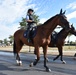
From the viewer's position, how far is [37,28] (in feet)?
32.4

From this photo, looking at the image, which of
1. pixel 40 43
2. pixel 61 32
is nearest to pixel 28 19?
pixel 40 43

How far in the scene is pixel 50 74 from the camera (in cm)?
820

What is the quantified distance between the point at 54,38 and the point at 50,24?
111 inches

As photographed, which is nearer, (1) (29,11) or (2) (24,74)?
(2) (24,74)

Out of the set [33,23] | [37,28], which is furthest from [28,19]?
[37,28]

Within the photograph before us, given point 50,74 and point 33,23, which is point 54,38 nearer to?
point 33,23

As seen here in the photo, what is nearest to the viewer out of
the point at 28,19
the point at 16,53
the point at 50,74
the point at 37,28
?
the point at 50,74

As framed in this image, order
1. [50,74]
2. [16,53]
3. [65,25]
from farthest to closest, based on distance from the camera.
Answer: [16,53] < [65,25] < [50,74]

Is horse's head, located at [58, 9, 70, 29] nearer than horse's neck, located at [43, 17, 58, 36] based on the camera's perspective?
Yes

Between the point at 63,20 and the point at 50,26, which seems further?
the point at 50,26

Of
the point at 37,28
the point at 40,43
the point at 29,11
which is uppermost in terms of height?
the point at 29,11

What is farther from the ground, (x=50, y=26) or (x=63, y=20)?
(x=63, y=20)

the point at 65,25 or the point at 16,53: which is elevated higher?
the point at 65,25

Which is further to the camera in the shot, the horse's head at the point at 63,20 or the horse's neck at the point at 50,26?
the horse's neck at the point at 50,26
